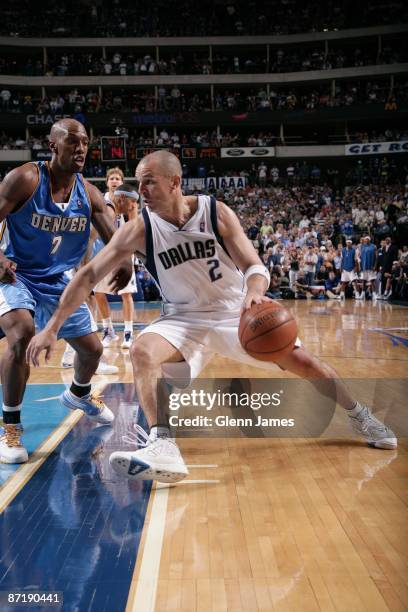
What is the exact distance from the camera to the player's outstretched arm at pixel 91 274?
9.70 ft

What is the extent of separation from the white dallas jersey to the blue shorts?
25.0 inches

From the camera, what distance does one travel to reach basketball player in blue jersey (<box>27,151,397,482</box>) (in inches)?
124

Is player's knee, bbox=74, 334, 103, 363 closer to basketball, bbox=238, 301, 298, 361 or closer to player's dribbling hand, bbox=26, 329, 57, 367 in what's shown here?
player's dribbling hand, bbox=26, 329, 57, 367

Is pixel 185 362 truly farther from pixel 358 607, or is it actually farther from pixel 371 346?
pixel 371 346

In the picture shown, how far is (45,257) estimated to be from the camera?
12.5 feet

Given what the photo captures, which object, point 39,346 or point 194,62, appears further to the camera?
point 194,62

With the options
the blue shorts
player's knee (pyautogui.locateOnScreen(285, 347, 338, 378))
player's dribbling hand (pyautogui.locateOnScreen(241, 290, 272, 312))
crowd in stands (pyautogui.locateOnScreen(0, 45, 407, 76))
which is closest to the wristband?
player's dribbling hand (pyautogui.locateOnScreen(241, 290, 272, 312))

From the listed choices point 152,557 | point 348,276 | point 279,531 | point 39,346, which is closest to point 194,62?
point 348,276

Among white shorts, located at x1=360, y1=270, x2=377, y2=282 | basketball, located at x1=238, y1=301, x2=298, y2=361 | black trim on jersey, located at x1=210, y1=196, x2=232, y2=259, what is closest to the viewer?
basketball, located at x1=238, y1=301, x2=298, y2=361

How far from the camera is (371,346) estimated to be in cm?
779

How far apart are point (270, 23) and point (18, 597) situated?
120ft

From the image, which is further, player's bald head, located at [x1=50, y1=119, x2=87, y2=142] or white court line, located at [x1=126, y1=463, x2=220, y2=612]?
player's bald head, located at [x1=50, y1=119, x2=87, y2=142]

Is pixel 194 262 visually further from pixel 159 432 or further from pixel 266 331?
pixel 159 432

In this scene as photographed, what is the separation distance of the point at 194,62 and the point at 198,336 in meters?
34.0
